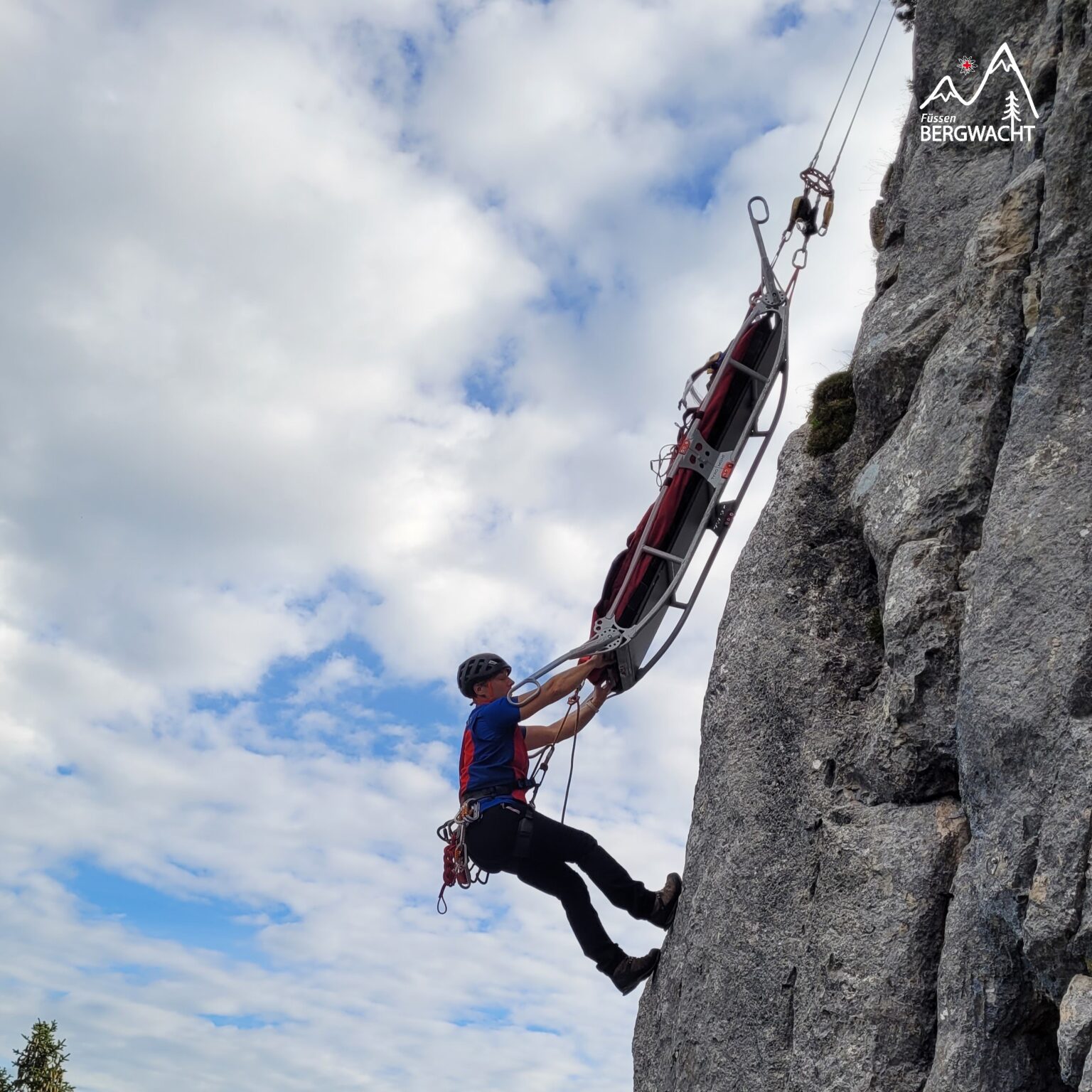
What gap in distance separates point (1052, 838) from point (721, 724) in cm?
373

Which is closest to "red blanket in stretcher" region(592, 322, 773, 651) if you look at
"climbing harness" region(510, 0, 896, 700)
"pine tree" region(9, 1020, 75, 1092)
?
"climbing harness" region(510, 0, 896, 700)

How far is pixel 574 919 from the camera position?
1034 cm

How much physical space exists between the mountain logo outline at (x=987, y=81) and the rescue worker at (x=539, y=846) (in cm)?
651

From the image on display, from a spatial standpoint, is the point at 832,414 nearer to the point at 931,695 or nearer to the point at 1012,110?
the point at 1012,110

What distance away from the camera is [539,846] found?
33.4 ft

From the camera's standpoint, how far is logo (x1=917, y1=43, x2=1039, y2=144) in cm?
1021

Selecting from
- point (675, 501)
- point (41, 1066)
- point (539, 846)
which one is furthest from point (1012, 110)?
point (41, 1066)

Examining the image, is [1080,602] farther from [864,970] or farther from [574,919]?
[574,919]

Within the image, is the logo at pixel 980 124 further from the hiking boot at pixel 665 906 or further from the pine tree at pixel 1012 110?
the hiking boot at pixel 665 906

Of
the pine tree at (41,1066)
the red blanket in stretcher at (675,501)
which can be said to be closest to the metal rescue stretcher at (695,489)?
the red blanket in stretcher at (675,501)

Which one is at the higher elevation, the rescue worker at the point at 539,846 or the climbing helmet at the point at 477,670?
the climbing helmet at the point at 477,670

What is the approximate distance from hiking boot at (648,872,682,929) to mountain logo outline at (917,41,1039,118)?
723 cm

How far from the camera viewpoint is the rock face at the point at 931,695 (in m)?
6.72

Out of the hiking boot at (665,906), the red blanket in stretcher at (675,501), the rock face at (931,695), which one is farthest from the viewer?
the red blanket in stretcher at (675,501)
